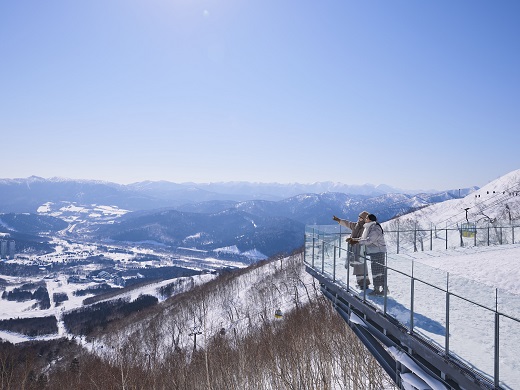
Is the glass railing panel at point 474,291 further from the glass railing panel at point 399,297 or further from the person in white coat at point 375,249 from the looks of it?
the person in white coat at point 375,249

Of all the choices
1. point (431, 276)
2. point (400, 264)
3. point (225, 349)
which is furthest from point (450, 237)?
point (225, 349)

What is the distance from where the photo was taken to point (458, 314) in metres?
8.30

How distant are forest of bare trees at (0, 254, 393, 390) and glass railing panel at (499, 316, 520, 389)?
1097cm

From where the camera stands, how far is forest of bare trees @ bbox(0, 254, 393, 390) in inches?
822

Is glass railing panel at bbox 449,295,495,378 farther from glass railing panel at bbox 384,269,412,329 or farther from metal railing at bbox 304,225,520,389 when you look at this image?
glass railing panel at bbox 384,269,412,329

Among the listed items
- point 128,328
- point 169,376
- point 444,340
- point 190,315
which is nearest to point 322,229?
point 444,340

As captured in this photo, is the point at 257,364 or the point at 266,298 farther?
the point at 266,298

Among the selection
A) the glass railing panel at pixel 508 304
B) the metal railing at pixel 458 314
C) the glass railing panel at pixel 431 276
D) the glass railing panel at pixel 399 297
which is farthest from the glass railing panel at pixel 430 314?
the glass railing panel at pixel 508 304

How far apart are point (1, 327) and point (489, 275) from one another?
192 m

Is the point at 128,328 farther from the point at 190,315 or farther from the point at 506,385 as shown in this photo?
the point at 506,385

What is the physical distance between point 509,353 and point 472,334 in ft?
2.96

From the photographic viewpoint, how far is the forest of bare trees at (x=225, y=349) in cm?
2089

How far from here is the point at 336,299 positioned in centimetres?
1566

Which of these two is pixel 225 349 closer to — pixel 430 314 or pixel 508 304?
pixel 430 314
